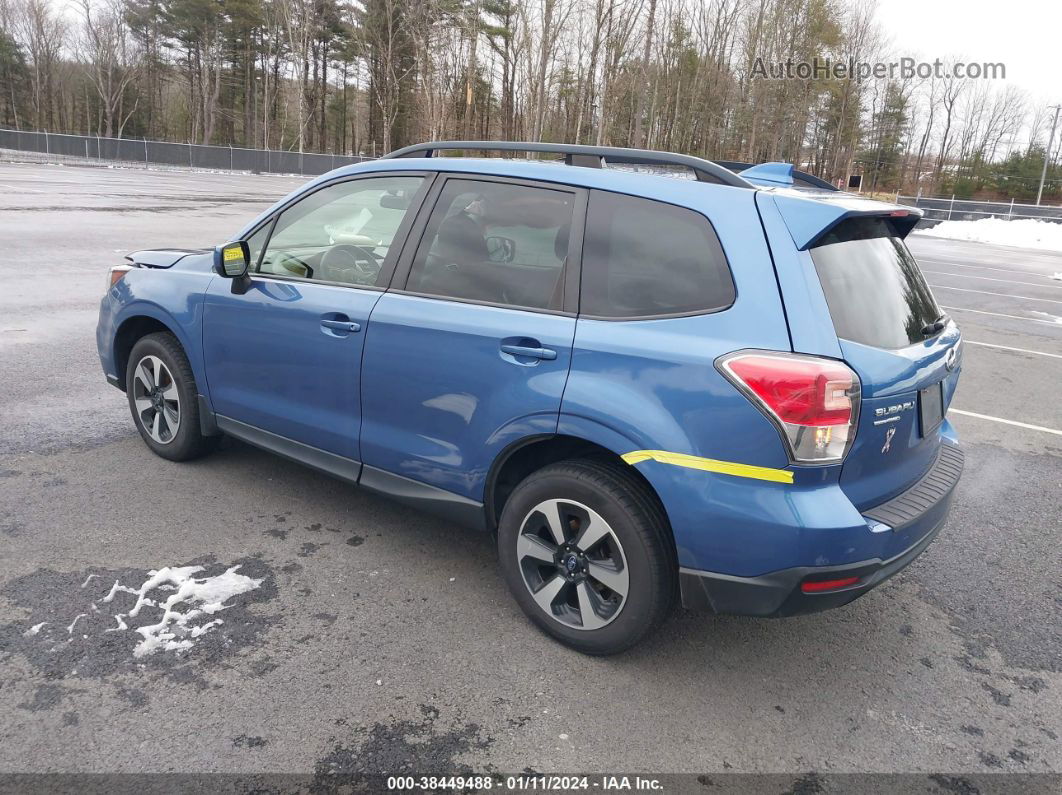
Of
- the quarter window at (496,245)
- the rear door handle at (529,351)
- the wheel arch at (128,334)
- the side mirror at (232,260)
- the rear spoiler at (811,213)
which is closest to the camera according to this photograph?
the rear spoiler at (811,213)

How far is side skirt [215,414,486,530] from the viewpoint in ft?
10.9

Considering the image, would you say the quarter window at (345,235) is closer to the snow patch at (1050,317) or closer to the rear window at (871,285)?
the rear window at (871,285)

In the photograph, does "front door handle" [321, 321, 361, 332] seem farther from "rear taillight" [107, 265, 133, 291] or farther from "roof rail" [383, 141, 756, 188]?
"rear taillight" [107, 265, 133, 291]

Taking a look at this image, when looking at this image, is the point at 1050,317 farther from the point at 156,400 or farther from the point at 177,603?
the point at 177,603

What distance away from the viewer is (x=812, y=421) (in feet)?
8.12

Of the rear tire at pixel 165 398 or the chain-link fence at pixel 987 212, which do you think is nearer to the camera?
the rear tire at pixel 165 398

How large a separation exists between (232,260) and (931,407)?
10.2 feet

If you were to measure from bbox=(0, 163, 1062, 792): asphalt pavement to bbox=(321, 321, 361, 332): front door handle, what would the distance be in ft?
3.33

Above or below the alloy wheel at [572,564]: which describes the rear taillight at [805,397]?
above

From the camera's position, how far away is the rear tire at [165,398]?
4363 mm

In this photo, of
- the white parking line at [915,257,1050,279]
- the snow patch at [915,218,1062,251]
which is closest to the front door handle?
the white parking line at [915,257,1050,279]

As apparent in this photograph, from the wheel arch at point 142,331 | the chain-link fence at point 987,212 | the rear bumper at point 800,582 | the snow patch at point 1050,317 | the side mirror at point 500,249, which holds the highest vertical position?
the chain-link fence at point 987,212

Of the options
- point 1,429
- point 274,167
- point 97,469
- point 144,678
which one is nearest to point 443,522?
point 144,678

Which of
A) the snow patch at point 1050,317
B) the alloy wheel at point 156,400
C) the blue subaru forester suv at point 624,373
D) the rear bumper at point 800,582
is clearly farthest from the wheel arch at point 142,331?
the snow patch at point 1050,317
